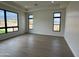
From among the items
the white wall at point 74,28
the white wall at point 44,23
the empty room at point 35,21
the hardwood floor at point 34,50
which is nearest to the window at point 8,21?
the empty room at point 35,21

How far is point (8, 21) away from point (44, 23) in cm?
349

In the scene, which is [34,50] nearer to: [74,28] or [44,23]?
[74,28]

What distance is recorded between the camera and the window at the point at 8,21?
630cm

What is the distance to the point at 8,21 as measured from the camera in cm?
705

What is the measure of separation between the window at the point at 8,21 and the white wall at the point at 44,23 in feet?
6.96

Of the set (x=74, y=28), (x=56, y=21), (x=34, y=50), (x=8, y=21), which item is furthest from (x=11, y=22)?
(x=74, y=28)

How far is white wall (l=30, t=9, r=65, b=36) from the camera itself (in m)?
8.19

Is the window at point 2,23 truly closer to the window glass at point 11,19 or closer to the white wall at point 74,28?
the window glass at point 11,19

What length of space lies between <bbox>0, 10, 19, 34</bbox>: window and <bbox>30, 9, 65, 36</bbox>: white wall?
2.12 m

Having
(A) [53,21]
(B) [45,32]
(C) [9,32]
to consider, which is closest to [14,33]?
(C) [9,32]

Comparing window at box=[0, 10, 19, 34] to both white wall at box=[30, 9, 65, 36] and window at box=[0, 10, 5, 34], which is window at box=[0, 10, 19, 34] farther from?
white wall at box=[30, 9, 65, 36]

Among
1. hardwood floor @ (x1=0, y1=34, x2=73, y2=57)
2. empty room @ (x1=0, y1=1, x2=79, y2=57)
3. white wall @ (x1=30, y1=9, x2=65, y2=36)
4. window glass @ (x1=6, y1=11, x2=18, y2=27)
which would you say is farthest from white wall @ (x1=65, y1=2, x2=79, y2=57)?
window glass @ (x1=6, y1=11, x2=18, y2=27)

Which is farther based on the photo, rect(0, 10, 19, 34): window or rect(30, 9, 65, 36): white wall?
rect(30, 9, 65, 36): white wall

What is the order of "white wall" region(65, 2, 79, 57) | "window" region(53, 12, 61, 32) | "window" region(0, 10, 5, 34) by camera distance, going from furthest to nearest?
"window" region(53, 12, 61, 32), "window" region(0, 10, 5, 34), "white wall" region(65, 2, 79, 57)
